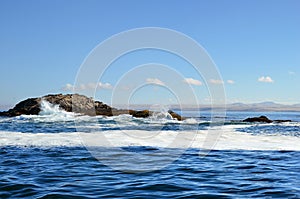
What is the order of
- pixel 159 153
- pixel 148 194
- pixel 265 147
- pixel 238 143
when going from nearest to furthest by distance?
pixel 148 194 → pixel 159 153 → pixel 265 147 → pixel 238 143

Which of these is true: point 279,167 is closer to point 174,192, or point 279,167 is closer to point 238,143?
point 174,192

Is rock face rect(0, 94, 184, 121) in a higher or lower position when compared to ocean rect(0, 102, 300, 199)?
higher

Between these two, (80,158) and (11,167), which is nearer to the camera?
(11,167)

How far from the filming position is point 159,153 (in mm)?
12039

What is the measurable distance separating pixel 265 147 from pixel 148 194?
8719 mm

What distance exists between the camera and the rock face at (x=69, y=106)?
48.1 metres

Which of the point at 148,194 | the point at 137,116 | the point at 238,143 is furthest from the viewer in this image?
the point at 137,116

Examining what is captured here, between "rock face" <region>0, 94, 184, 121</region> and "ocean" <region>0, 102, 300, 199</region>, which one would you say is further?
"rock face" <region>0, 94, 184, 121</region>

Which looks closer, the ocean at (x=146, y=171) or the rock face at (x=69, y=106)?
the ocean at (x=146, y=171)

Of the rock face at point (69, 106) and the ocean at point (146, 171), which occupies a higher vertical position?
the rock face at point (69, 106)

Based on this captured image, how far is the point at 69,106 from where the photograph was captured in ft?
169

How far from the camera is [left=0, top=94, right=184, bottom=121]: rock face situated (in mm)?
48128

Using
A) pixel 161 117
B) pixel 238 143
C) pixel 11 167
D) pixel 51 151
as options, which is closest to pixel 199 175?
pixel 11 167

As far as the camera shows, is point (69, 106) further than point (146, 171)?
Yes
